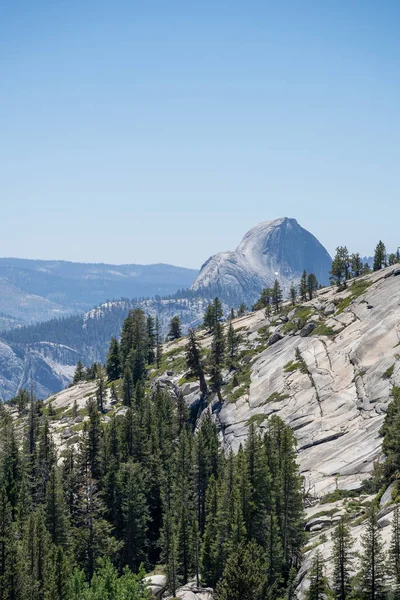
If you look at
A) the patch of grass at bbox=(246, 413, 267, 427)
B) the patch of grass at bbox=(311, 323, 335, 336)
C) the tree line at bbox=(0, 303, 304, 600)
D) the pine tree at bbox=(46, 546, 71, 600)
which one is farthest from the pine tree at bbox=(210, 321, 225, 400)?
the pine tree at bbox=(46, 546, 71, 600)

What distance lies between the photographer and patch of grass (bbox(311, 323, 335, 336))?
121713 mm

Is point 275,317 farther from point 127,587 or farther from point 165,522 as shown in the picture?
point 127,587

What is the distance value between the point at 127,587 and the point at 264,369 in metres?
71.5

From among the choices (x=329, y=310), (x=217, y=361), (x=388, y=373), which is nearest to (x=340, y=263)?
(x=329, y=310)

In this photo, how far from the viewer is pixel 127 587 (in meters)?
57.0

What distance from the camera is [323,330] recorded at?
123750 millimetres

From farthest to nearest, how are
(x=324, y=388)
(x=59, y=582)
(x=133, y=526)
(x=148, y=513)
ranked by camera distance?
1. (x=324, y=388)
2. (x=148, y=513)
3. (x=133, y=526)
4. (x=59, y=582)

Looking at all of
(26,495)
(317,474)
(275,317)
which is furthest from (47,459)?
(275,317)

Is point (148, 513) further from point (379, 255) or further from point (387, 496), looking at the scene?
point (379, 255)

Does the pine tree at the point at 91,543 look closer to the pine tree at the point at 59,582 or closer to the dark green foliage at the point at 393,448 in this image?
the pine tree at the point at 59,582

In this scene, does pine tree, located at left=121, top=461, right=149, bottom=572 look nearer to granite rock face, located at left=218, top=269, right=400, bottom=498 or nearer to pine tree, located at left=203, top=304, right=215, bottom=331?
granite rock face, located at left=218, top=269, right=400, bottom=498

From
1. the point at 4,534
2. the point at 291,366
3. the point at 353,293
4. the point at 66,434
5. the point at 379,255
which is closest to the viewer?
the point at 4,534

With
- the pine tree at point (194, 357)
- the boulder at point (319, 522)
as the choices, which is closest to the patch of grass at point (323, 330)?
the pine tree at point (194, 357)

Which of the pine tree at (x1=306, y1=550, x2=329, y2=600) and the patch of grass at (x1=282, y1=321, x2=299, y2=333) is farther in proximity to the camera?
the patch of grass at (x1=282, y1=321, x2=299, y2=333)
